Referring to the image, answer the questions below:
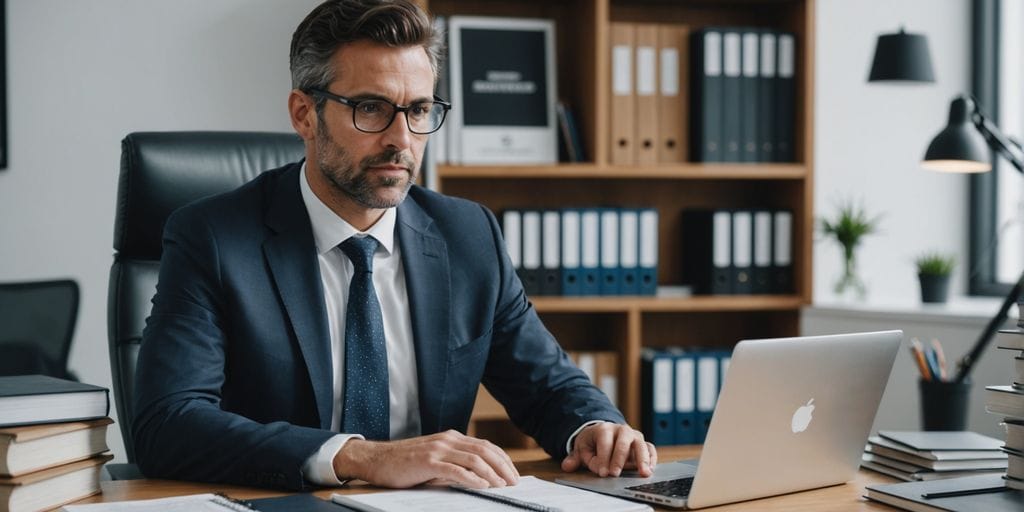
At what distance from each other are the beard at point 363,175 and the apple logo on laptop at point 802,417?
69 centimetres

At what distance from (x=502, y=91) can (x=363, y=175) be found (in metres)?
1.41

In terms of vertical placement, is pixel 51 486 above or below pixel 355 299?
below

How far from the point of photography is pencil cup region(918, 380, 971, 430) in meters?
2.44

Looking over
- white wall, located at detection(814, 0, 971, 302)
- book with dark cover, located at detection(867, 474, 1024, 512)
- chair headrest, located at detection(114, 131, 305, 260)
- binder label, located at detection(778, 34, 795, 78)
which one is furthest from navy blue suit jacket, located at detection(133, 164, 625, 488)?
white wall, located at detection(814, 0, 971, 302)

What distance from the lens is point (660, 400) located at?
9.93ft

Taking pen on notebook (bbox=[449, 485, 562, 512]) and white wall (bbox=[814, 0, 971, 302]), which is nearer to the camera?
pen on notebook (bbox=[449, 485, 562, 512])

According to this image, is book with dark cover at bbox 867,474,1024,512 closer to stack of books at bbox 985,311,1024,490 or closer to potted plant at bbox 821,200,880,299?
stack of books at bbox 985,311,1024,490

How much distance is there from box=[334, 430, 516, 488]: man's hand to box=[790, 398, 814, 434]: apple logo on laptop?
0.32 m

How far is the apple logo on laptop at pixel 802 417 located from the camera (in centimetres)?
122

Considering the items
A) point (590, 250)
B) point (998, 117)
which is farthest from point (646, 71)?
point (998, 117)

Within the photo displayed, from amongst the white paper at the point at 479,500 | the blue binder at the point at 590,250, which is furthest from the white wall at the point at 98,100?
the white paper at the point at 479,500

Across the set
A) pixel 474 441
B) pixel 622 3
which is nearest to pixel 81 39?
pixel 622 3

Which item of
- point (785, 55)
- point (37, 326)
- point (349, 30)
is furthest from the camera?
point (785, 55)

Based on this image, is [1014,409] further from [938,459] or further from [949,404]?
[949,404]
